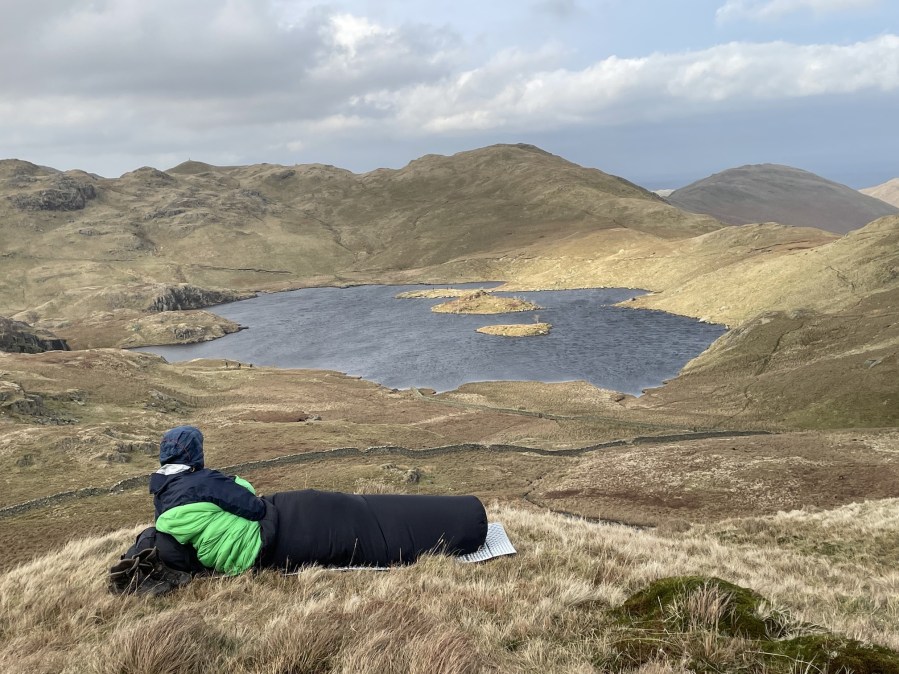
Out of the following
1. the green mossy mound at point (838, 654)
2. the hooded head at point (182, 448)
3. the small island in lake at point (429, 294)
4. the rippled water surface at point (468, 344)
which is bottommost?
the rippled water surface at point (468, 344)

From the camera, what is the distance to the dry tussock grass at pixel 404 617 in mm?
4605

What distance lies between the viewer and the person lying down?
6906 mm

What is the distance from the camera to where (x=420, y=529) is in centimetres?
831

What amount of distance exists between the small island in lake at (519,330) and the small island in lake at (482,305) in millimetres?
16080

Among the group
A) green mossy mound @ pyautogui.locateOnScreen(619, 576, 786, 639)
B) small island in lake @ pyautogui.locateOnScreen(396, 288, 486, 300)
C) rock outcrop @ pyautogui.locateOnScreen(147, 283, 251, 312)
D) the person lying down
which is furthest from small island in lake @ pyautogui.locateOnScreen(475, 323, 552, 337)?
rock outcrop @ pyautogui.locateOnScreen(147, 283, 251, 312)

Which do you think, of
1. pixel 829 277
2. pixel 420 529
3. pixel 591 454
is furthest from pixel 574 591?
pixel 829 277

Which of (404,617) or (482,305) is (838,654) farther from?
(482,305)

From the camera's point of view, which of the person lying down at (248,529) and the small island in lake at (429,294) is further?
the small island in lake at (429,294)

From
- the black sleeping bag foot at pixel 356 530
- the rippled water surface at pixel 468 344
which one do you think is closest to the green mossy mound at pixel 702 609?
the black sleeping bag foot at pixel 356 530

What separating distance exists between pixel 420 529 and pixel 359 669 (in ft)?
13.1

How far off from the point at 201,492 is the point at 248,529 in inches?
32.3

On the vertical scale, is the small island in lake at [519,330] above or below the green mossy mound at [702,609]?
below

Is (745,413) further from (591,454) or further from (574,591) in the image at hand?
(574,591)

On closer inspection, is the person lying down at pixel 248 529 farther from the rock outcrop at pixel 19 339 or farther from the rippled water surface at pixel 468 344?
the rock outcrop at pixel 19 339
